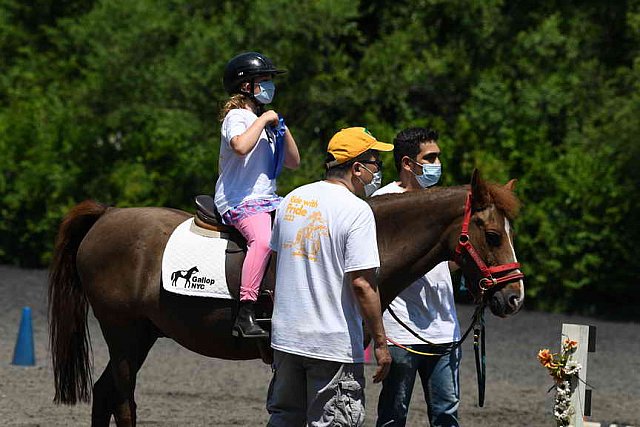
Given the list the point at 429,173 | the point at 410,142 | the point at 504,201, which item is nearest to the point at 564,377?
the point at 504,201

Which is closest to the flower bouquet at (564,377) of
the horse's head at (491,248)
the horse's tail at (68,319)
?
the horse's head at (491,248)

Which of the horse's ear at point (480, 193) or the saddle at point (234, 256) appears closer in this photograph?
the horse's ear at point (480, 193)

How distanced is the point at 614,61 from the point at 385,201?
589 inches

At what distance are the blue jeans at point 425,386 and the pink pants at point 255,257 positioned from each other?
2.56ft

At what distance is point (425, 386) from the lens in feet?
20.5

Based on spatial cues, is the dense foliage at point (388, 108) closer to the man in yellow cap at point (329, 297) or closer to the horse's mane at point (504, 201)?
the horse's mane at point (504, 201)

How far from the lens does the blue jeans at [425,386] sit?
6.06m

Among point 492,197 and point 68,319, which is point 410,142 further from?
point 68,319

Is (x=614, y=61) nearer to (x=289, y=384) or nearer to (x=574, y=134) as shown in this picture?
(x=574, y=134)

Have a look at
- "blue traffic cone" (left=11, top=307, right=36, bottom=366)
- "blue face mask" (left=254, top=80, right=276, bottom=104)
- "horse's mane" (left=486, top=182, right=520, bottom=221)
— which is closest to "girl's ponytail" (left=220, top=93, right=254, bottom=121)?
"blue face mask" (left=254, top=80, right=276, bottom=104)

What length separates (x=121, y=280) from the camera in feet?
22.3

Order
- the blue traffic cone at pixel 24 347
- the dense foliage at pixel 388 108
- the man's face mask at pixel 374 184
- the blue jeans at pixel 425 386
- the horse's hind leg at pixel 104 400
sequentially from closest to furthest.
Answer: the man's face mask at pixel 374 184 → the blue jeans at pixel 425 386 → the horse's hind leg at pixel 104 400 → the blue traffic cone at pixel 24 347 → the dense foliage at pixel 388 108

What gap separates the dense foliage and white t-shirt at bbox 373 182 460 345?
392 inches

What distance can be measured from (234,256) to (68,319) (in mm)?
1556
